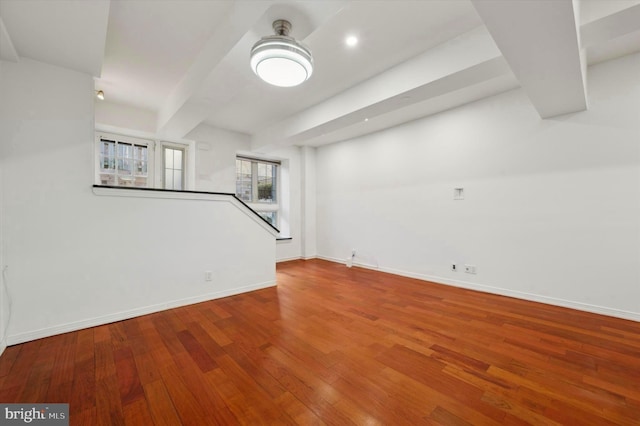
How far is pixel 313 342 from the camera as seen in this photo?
227cm

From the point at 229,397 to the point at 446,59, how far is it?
3462mm

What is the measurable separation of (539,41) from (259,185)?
5.42 m

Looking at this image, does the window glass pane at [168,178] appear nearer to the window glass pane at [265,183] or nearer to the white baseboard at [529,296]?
the window glass pane at [265,183]

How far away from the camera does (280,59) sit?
2.10 m

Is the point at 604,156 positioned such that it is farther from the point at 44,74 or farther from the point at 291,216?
the point at 44,74

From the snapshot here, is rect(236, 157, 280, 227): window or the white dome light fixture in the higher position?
the white dome light fixture

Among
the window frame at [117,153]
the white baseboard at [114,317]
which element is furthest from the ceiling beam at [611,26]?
the window frame at [117,153]

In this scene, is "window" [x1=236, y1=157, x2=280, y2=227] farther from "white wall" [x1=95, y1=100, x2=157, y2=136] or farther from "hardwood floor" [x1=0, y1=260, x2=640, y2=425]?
"hardwood floor" [x1=0, y1=260, x2=640, y2=425]

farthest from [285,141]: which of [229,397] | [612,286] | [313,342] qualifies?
[612,286]

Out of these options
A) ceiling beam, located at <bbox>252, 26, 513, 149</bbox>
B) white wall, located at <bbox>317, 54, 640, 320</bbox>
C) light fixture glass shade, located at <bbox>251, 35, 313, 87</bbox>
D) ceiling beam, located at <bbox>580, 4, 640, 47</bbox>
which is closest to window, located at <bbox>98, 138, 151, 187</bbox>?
ceiling beam, located at <bbox>252, 26, 513, 149</bbox>

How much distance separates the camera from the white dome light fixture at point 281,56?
2.04 metres

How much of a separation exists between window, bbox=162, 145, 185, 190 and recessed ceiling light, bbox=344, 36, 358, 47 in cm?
382

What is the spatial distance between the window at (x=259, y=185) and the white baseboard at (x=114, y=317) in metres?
2.54

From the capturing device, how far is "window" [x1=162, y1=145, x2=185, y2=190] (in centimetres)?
469
